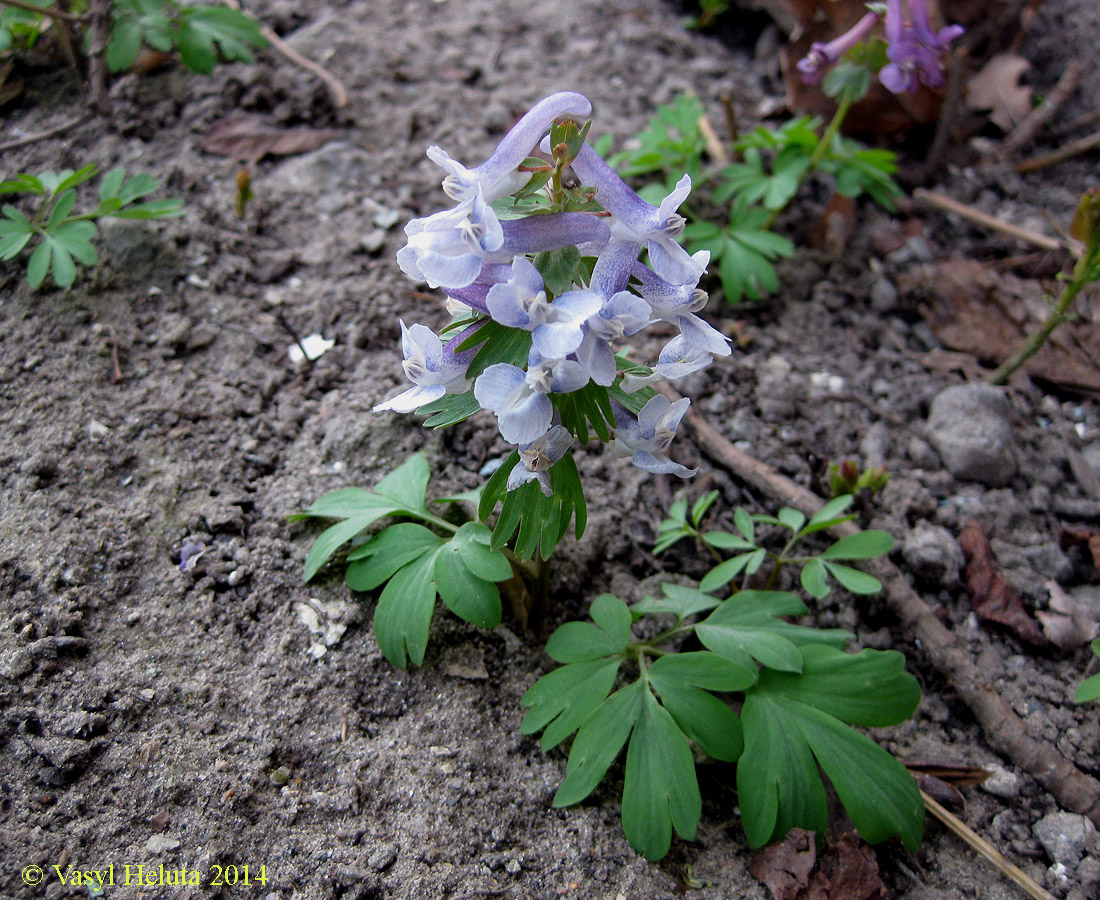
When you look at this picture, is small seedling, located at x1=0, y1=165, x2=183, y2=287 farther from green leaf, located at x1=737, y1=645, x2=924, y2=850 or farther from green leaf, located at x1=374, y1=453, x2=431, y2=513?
green leaf, located at x1=737, y1=645, x2=924, y2=850

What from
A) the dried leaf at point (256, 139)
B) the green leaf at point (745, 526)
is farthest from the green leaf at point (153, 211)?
the green leaf at point (745, 526)

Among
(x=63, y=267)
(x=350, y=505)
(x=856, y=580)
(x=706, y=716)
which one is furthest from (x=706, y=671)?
(x=63, y=267)

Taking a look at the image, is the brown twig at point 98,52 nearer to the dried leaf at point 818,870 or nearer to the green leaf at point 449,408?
the green leaf at point 449,408

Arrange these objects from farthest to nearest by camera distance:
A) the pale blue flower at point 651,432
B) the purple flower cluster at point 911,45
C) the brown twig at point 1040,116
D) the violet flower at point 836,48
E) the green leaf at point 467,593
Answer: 1. the brown twig at point 1040,116
2. the violet flower at point 836,48
3. the purple flower cluster at point 911,45
4. the green leaf at point 467,593
5. the pale blue flower at point 651,432

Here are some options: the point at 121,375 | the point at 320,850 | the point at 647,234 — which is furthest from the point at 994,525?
the point at 121,375

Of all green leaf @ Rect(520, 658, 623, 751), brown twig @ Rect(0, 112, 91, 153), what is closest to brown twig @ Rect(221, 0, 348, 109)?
brown twig @ Rect(0, 112, 91, 153)

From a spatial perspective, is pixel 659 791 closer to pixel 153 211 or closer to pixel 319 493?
pixel 319 493

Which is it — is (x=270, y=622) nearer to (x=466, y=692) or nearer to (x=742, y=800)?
(x=466, y=692)
